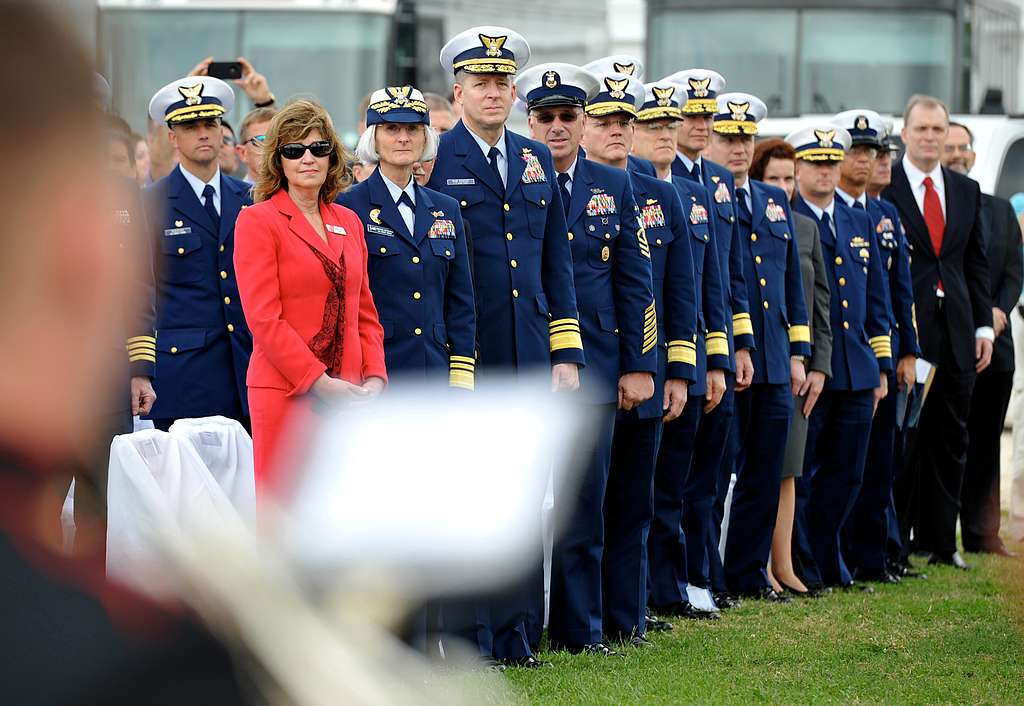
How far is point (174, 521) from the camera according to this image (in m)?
0.85

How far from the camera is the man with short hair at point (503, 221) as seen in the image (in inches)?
225

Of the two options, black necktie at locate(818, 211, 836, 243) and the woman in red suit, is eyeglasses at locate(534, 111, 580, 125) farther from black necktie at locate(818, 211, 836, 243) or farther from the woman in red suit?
black necktie at locate(818, 211, 836, 243)

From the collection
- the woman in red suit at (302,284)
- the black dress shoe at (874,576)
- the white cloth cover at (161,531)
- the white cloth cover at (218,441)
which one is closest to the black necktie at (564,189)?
the woman in red suit at (302,284)

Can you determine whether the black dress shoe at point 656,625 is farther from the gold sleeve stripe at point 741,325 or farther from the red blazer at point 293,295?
the red blazer at point 293,295

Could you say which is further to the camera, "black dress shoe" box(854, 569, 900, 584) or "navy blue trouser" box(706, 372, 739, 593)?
"black dress shoe" box(854, 569, 900, 584)

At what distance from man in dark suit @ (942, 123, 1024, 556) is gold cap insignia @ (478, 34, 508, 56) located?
176 inches

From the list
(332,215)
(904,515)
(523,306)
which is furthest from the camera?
(904,515)

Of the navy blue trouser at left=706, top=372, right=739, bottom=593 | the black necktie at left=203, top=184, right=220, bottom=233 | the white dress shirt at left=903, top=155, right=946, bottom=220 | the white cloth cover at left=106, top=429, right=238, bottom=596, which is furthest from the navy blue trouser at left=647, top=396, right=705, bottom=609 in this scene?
the white cloth cover at left=106, top=429, right=238, bottom=596

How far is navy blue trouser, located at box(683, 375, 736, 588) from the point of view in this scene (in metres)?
7.18

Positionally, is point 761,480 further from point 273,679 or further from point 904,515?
point 273,679

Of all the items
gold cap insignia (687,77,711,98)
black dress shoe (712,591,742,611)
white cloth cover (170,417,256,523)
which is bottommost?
black dress shoe (712,591,742,611)

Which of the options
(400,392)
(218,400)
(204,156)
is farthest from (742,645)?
(400,392)

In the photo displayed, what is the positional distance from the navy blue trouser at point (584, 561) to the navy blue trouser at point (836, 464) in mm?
2325

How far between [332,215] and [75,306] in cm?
453
